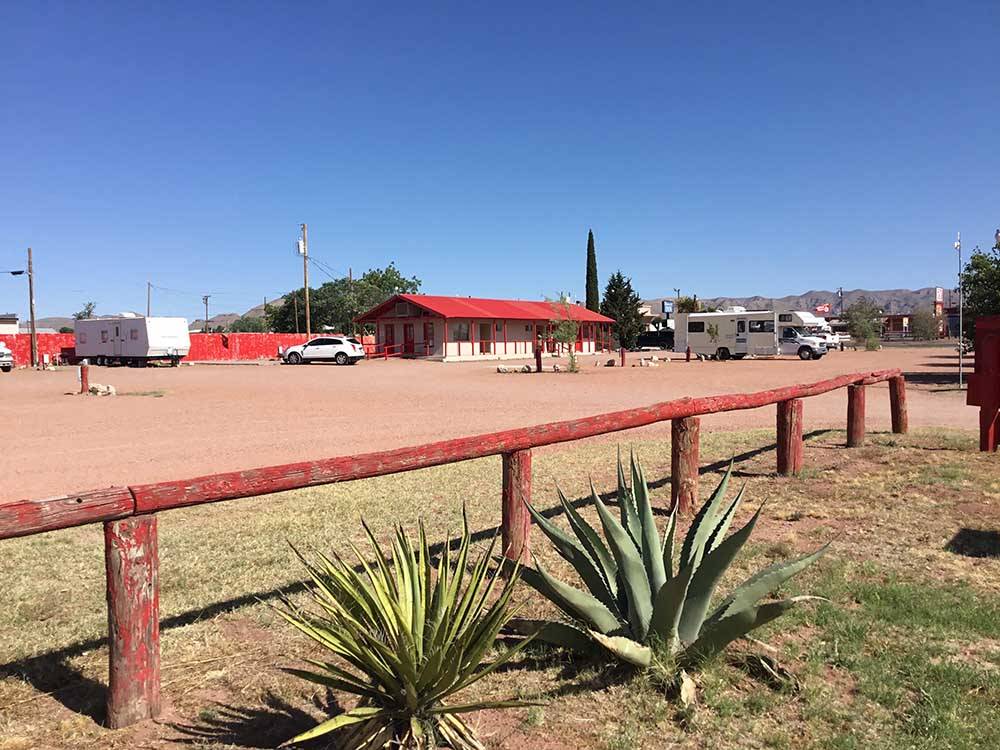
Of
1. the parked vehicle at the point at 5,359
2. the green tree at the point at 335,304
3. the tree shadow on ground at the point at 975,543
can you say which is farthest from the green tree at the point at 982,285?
the green tree at the point at 335,304

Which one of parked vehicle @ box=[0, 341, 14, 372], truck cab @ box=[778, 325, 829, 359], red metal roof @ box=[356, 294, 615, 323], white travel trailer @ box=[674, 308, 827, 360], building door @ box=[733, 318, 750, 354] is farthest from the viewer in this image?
red metal roof @ box=[356, 294, 615, 323]

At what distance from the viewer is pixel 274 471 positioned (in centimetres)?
320

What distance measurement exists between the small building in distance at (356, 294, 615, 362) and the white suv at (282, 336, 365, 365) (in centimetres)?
499

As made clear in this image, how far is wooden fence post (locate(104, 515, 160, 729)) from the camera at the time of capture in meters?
2.77

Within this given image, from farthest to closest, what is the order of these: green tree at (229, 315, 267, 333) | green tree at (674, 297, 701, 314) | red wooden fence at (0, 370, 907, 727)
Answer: green tree at (229, 315, 267, 333)
green tree at (674, 297, 701, 314)
red wooden fence at (0, 370, 907, 727)

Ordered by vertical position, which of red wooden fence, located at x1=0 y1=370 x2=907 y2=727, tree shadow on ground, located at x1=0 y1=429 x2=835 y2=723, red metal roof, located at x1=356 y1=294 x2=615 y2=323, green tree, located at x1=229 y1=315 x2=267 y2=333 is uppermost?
green tree, located at x1=229 y1=315 x2=267 y2=333

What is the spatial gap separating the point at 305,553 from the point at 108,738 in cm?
259

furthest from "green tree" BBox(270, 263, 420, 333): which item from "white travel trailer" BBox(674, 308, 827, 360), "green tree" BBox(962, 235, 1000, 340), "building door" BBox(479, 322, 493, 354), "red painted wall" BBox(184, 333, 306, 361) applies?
"green tree" BBox(962, 235, 1000, 340)

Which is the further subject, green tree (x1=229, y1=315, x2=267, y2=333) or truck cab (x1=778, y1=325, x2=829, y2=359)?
green tree (x1=229, y1=315, x2=267, y2=333)

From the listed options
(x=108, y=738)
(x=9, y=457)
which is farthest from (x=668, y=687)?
(x=9, y=457)

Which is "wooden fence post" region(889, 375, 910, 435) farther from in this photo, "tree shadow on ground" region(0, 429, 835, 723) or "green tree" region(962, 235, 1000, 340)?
"green tree" region(962, 235, 1000, 340)

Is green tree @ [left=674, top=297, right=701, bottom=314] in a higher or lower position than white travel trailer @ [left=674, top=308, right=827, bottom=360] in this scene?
higher

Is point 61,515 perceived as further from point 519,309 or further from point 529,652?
point 519,309

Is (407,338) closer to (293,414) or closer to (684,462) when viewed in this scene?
(293,414)
